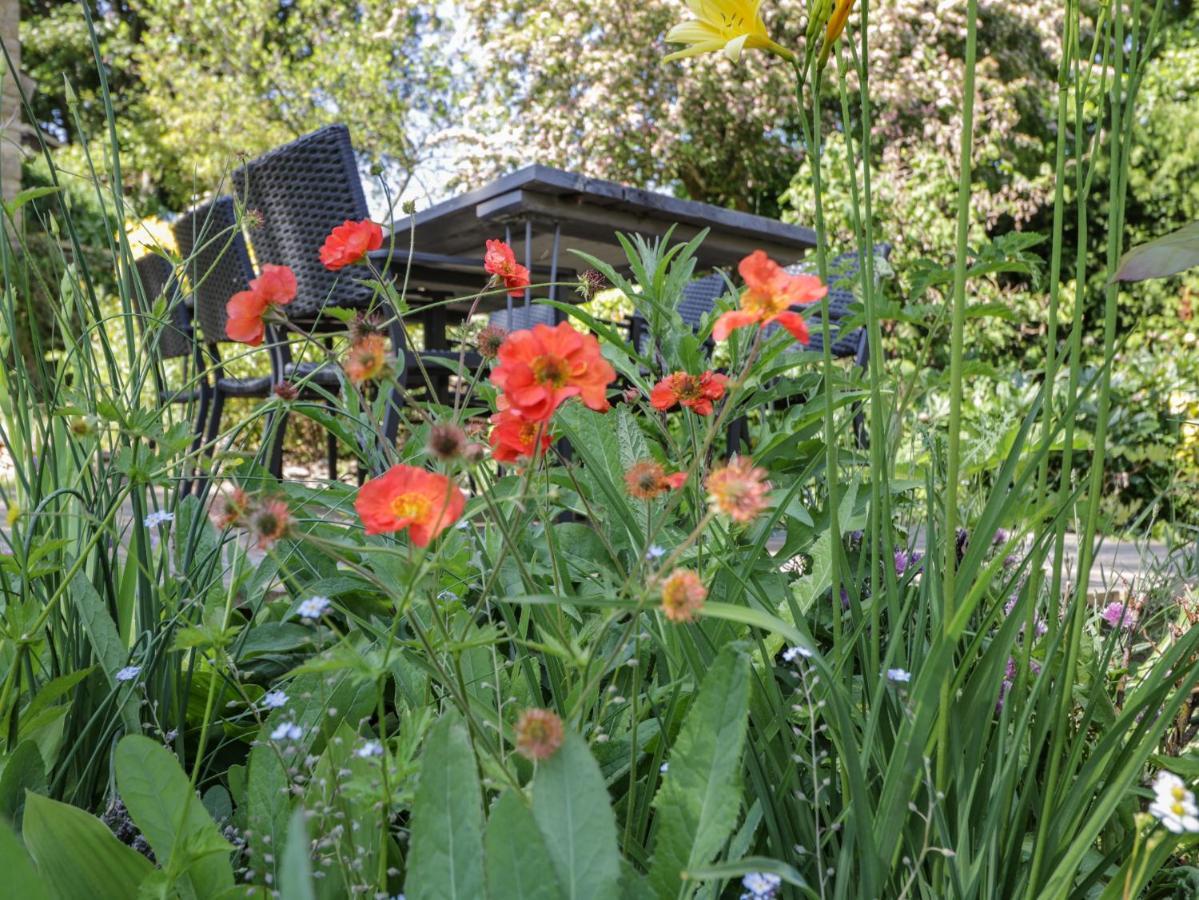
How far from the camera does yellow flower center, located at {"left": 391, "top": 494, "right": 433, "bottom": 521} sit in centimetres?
52

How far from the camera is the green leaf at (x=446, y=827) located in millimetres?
559

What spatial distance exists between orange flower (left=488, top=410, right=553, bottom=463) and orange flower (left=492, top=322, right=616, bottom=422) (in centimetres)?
3

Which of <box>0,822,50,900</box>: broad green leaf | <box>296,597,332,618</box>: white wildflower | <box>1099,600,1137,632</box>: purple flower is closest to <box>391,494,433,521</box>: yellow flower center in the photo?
<box>296,597,332,618</box>: white wildflower

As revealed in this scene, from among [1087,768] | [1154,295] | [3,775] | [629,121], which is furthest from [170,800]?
[629,121]

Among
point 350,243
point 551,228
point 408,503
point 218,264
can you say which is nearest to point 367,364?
point 408,503

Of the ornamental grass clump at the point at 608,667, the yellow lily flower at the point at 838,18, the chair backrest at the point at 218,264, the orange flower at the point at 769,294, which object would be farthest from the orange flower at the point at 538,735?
the chair backrest at the point at 218,264

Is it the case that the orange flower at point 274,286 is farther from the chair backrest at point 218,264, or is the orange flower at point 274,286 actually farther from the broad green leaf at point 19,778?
the chair backrest at point 218,264

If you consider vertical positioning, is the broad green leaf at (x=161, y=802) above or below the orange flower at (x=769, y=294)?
below

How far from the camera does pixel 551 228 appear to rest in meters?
2.80

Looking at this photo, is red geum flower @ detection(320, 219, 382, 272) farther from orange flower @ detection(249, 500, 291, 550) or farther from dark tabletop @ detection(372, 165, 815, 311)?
dark tabletop @ detection(372, 165, 815, 311)

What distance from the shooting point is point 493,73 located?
9.35 m

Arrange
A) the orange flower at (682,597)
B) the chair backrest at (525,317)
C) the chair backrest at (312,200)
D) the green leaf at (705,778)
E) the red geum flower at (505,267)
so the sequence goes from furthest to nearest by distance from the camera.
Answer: the chair backrest at (525,317)
the chair backrest at (312,200)
the red geum flower at (505,267)
the green leaf at (705,778)
the orange flower at (682,597)

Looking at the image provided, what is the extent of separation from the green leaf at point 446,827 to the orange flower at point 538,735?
0.06 metres

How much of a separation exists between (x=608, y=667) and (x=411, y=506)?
142 mm
